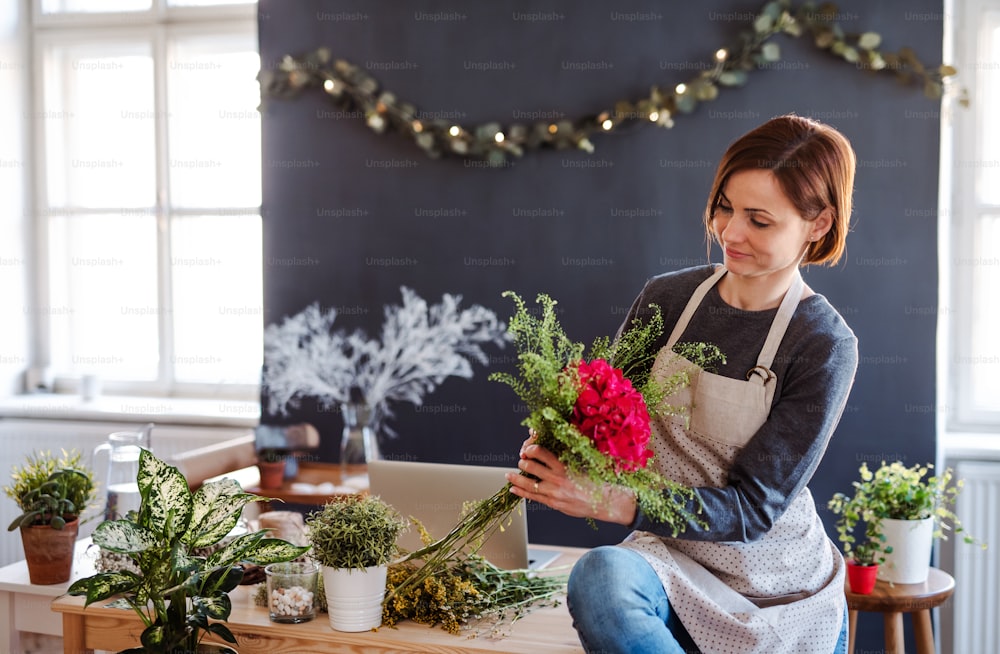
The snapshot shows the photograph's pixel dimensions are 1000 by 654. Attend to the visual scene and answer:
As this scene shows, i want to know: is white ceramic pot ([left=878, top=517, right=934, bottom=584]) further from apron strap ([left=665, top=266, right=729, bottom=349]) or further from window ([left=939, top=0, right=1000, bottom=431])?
apron strap ([left=665, top=266, right=729, bottom=349])

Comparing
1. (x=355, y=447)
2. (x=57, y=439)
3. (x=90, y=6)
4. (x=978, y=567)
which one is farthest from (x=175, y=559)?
(x=90, y=6)

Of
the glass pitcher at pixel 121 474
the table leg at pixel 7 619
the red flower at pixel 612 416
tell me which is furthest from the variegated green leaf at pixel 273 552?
the table leg at pixel 7 619

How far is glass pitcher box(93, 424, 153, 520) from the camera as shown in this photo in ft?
8.09

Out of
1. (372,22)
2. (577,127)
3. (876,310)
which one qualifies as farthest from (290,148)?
(876,310)

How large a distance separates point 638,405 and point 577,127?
2262mm

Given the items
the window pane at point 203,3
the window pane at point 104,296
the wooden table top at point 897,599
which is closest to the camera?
the wooden table top at point 897,599

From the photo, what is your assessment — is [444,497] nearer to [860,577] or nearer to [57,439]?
[860,577]

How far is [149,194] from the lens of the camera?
4926 mm

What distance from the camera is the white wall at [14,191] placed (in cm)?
478

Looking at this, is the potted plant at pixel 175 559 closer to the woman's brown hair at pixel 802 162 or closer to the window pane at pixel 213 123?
the woman's brown hair at pixel 802 162

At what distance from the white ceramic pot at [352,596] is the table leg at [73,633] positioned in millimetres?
561

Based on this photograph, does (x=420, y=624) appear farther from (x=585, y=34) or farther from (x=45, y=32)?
(x=45, y=32)

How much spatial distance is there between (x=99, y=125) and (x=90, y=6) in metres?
0.59

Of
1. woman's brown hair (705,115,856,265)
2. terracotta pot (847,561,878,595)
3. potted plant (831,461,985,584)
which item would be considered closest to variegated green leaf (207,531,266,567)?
woman's brown hair (705,115,856,265)
